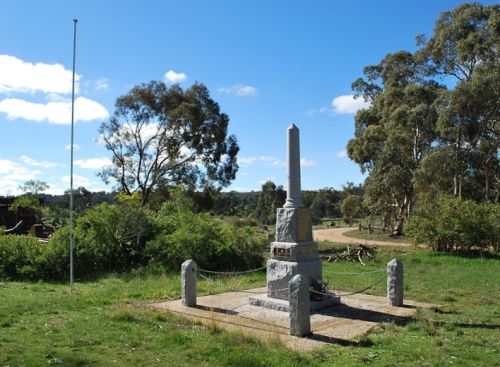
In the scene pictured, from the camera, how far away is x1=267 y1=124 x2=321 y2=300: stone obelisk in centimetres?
1091

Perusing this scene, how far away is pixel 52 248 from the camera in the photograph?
17.9 m

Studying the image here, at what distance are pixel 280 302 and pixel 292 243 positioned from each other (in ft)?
4.42

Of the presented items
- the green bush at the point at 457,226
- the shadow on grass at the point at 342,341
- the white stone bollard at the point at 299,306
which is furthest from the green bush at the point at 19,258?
the green bush at the point at 457,226

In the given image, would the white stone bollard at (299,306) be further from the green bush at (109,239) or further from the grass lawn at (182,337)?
the green bush at (109,239)

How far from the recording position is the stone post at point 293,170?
11344 mm

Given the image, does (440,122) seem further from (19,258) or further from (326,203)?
(326,203)

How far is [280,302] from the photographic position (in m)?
10.8

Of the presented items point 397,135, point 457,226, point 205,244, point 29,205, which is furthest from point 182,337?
point 397,135

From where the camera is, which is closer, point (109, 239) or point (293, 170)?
point (293, 170)

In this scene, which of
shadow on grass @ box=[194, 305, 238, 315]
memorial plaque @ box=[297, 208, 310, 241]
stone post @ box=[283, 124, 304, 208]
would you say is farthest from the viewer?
stone post @ box=[283, 124, 304, 208]

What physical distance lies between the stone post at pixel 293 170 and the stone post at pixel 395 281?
2498 millimetres

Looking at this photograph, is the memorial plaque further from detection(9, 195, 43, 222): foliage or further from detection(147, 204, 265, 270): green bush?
detection(9, 195, 43, 222): foliage

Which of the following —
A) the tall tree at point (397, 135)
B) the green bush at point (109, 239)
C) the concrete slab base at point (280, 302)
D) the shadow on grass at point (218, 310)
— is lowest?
the shadow on grass at point (218, 310)

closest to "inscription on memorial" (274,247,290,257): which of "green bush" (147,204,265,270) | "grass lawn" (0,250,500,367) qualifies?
"grass lawn" (0,250,500,367)
